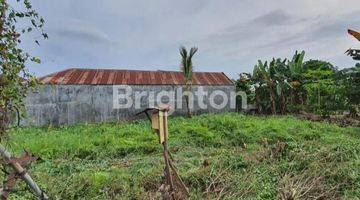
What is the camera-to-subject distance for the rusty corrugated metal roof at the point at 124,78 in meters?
17.1

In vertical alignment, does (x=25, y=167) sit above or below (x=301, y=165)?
above

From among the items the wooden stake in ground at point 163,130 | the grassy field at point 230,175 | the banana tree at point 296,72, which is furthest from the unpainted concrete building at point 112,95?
the wooden stake in ground at point 163,130

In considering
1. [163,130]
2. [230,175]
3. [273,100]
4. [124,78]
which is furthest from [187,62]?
[163,130]

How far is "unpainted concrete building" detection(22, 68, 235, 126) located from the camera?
16.5 meters

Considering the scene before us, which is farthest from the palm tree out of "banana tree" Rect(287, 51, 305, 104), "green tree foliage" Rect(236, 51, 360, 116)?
"banana tree" Rect(287, 51, 305, 104)

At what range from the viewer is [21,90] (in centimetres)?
268

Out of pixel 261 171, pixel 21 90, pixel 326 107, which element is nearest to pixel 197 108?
pixel 326 107

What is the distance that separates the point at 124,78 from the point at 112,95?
1.11 metres

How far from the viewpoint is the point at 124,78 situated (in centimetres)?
1797

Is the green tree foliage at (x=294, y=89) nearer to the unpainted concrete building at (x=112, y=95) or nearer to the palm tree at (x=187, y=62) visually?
the unpainted concrete building at (x=112, y=95)

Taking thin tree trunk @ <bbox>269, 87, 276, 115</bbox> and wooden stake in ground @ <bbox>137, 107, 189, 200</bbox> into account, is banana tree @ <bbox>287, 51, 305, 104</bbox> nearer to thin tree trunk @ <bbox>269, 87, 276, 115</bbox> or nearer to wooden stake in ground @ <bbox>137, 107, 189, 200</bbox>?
thin tree trunk @ <bbox>269, 87, 276, 115</bbox>

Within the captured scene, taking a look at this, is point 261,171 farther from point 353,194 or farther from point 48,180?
point 48,180

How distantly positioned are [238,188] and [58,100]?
42.2 feet

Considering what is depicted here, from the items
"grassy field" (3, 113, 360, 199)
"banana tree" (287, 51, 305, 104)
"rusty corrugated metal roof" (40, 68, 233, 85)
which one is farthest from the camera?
"banana tree" (287, 51, 305, 104)
